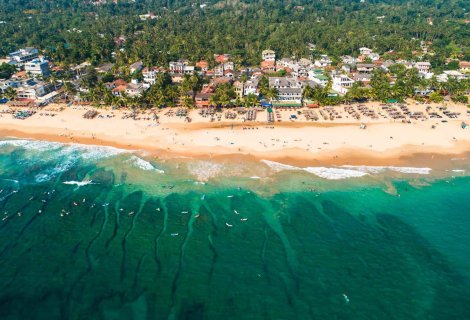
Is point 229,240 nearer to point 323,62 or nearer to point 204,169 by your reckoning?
point 204,169

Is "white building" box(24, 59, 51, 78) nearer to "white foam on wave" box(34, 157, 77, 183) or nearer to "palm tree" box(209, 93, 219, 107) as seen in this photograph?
"white foam on wave" box(34, 157, 77, 183)

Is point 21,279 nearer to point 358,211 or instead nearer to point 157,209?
point 157,209

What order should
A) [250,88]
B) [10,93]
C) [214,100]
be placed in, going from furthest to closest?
[250,88]
[10,93]
[214,100]

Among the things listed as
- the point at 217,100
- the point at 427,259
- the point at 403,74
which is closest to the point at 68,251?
the point at 427,259

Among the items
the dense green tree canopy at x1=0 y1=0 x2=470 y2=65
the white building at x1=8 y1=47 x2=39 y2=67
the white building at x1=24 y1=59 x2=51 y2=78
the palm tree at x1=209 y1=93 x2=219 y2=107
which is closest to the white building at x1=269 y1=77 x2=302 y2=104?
the palm tree at x1=209 y1=93 x2=219 y2=107

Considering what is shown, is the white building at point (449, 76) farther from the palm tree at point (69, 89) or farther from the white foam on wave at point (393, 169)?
the palm tree at point (69, 89)

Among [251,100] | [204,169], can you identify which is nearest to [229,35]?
[251,100]
